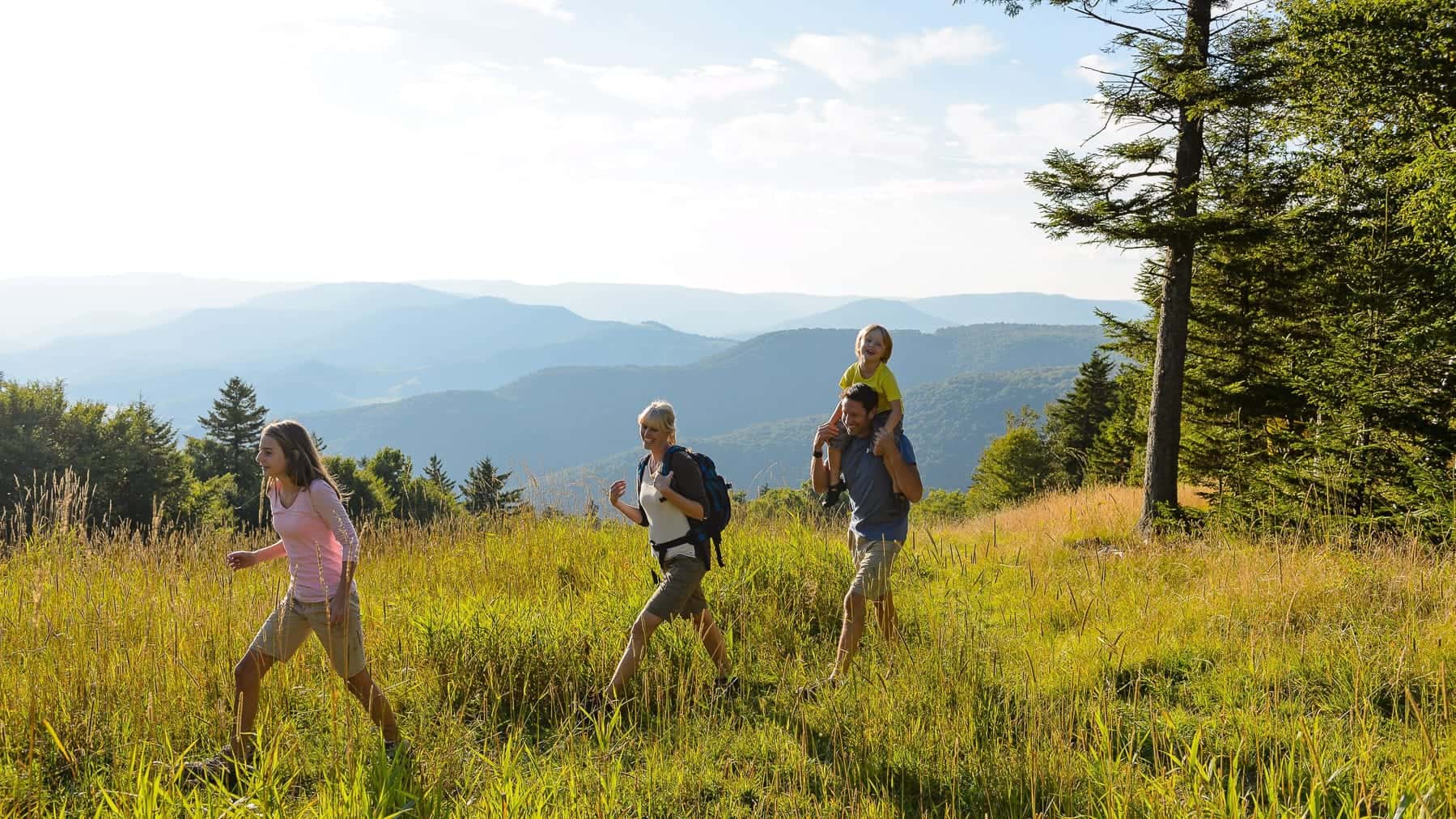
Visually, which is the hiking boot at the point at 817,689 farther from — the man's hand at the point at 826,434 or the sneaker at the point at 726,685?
the man's hand at the point at 826,434

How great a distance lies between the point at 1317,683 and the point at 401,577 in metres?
6.02

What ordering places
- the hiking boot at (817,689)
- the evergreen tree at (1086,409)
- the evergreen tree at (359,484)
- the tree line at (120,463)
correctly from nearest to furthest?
the hiking boot at (817,689) < the tree line at (120,463) < the evergreen tree at (1086,409) < the evergreen tree at (359,484)

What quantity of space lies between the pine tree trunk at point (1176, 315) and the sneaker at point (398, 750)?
382 inches

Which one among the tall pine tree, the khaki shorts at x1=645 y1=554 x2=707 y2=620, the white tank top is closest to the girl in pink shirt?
the khaki shorts at x1=645 y1=554 x2=707 y2=620

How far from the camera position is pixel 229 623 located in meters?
4.71

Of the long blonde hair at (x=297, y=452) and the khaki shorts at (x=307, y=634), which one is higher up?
→ the long blonde hair at (x=297, y=452)

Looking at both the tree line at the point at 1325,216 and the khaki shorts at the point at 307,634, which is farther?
the tree line at the point at 1325,216

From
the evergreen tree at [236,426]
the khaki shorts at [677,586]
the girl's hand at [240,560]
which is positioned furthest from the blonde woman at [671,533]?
the evergreen tree at [236,426]

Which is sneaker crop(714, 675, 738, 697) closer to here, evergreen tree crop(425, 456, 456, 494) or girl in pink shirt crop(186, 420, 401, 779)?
girl in pink shirt crop(186, 420, 401, 779)

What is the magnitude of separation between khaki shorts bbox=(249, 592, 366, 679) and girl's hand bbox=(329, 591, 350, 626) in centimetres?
3

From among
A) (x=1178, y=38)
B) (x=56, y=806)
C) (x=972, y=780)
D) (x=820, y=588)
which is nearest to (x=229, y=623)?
(x=56, y=806)

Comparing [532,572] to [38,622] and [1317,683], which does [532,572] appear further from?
[1317,683]

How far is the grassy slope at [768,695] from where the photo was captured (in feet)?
9.89

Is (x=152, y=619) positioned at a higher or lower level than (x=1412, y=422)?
lower
